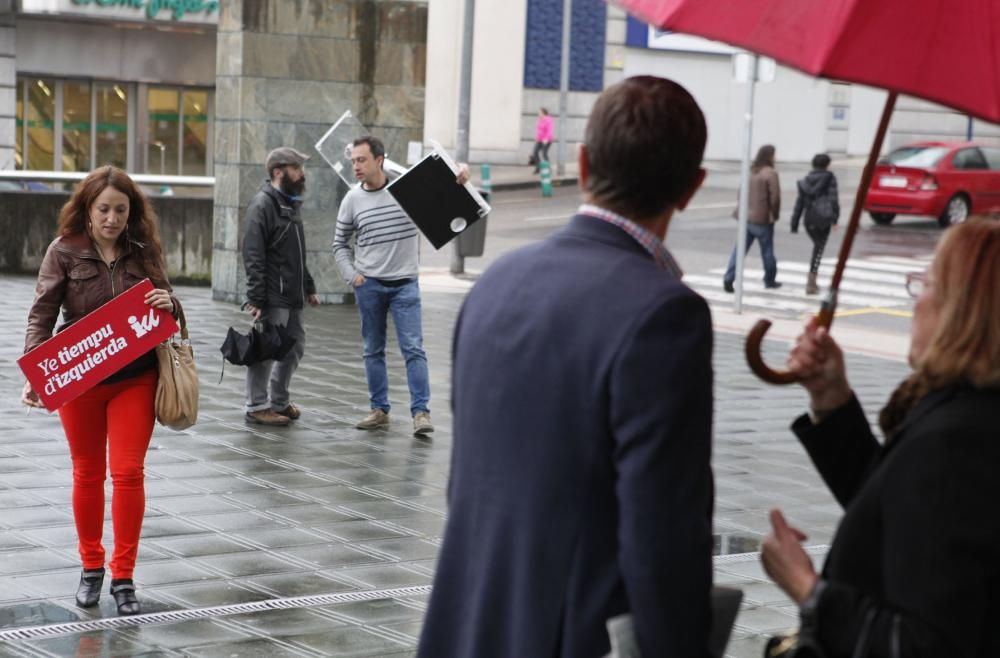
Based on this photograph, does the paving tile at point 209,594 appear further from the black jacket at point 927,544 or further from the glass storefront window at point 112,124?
the glass storefront window at point 112,124

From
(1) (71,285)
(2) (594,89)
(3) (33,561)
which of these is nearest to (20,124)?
(2) (594,89)

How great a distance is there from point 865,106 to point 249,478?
42.0 m

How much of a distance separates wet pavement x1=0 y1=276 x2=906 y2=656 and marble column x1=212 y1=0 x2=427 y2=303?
4937 mm

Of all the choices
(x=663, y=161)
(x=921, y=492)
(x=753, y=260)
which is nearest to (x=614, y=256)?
(x=663, y=161)

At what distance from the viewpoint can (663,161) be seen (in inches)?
110

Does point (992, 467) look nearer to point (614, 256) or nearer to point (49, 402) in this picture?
point (614, 256)

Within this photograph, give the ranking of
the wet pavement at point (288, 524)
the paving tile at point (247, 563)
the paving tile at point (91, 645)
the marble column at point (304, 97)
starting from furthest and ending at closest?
the marble column at point (304, 97), the paving tile at point (247, 563), the wet pavement at point (288, 524), the paving tile at point (91, 645)

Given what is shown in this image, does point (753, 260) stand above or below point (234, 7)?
below

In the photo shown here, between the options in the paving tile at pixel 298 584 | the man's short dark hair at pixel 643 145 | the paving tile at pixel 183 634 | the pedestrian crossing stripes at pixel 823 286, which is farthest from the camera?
the pedestrian crossing stripes at pixel 823 286

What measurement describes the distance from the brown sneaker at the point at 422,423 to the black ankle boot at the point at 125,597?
4.03 metres

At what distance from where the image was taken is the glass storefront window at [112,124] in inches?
1283

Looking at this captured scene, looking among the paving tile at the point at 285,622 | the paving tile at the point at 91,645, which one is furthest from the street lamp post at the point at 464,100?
the paving tile at the point at 91,645

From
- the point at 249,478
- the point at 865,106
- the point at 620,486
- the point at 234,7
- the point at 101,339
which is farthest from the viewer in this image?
the point at 865,106

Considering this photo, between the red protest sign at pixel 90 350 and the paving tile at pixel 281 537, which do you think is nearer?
the red protest sign at pixel 90 350
